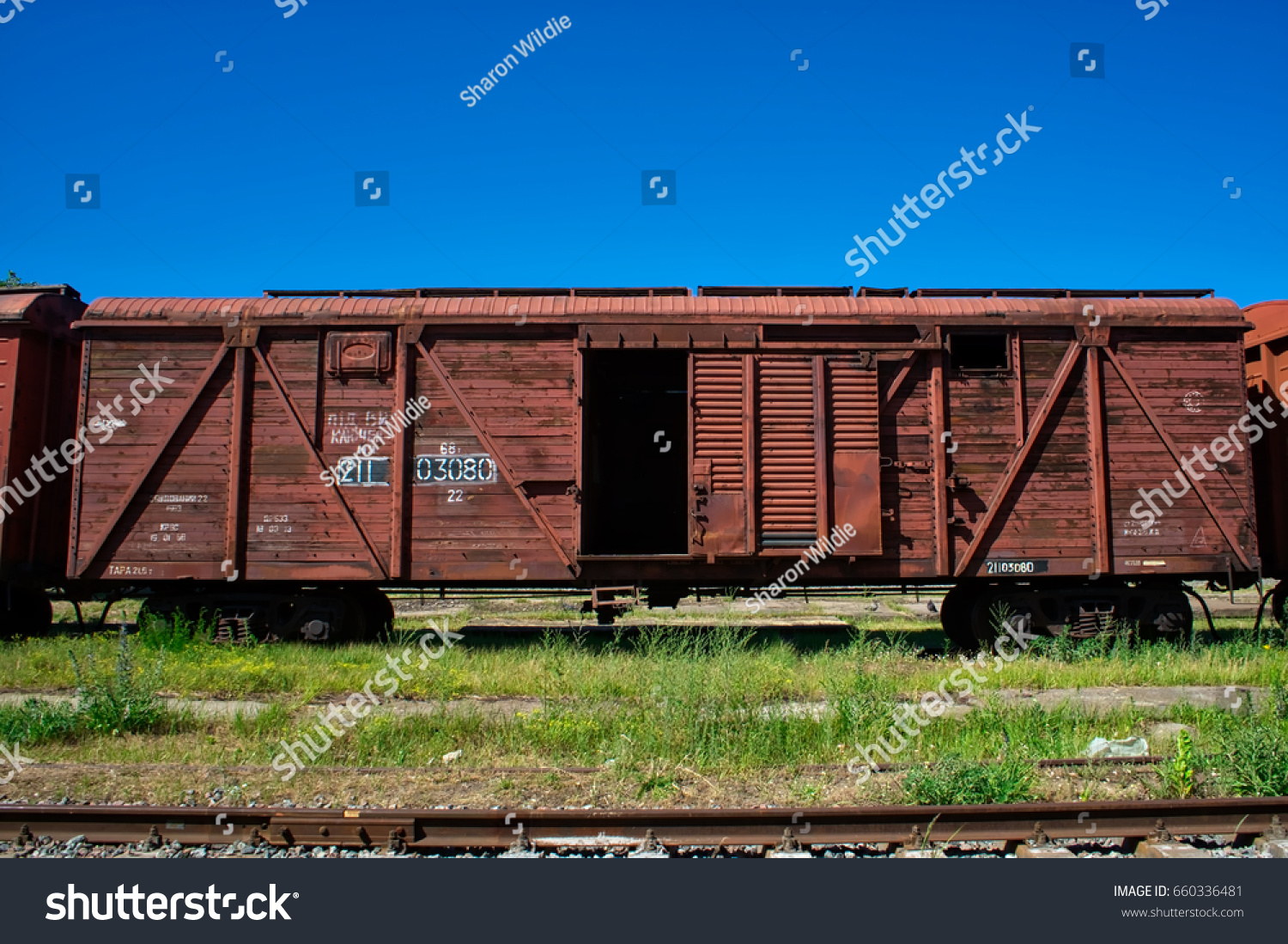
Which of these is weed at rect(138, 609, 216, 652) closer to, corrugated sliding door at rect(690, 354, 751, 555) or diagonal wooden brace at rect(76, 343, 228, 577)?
diagonal wooden brace at rect(76, 343, 228, 577)

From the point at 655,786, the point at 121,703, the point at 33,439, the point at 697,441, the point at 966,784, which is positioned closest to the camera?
the point at 966,784

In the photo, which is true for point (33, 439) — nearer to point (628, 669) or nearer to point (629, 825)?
point (628, 669)

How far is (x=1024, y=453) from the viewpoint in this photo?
31.6 feet

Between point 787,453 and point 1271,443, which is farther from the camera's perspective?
point 1271,443

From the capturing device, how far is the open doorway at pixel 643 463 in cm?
1229

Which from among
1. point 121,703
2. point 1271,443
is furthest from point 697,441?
point 1271,443

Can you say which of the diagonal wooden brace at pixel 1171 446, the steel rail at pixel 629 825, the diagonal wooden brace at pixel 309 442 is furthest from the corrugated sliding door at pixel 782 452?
the steel rail at pixel 629 825

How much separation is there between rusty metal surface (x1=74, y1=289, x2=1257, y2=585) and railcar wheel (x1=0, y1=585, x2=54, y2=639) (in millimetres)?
1881

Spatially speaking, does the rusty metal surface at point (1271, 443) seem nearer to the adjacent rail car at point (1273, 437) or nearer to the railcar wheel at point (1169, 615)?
the adjacent rail car at point (1273, 437)

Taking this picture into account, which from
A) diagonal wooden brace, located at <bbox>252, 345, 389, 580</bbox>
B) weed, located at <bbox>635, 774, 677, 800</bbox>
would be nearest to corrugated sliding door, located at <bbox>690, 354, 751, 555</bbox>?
diagonal wooden brace, located at <bbox>252, 345, 389, 580</bbox>

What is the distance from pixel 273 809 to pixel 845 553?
680 cm

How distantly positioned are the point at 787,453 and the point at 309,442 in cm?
591

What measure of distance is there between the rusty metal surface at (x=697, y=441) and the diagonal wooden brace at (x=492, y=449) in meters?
0.02

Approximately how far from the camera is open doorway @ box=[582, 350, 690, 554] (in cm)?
1229
